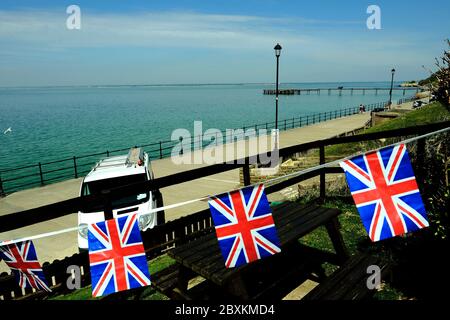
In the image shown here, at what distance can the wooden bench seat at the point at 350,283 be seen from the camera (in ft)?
10.4

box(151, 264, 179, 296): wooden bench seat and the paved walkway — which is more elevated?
box(151, 264, 179, 296): wooden bench seat

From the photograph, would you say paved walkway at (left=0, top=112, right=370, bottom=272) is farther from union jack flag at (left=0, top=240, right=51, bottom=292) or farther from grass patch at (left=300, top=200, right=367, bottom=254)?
union jack flag at (left=0, top=240, right=51, bottom=292)

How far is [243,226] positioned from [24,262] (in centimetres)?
186

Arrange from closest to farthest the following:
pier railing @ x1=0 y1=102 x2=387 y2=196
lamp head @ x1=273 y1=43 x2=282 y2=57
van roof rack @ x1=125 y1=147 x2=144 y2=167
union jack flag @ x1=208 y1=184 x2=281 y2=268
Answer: union jack flag @ x1=208 y1=184 x2=281 y2=268
van roof rack @ x1=125 y1=147 x2=144 y2=167
pier railing @ x1=0 y1=102 x2=387 y2=196
lamp head @ x1=273 y1=43 x2=282 y2=57

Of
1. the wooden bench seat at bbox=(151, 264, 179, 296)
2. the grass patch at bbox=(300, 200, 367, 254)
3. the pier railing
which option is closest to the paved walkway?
the pier railing

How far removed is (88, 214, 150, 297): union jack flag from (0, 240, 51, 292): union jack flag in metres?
0.43

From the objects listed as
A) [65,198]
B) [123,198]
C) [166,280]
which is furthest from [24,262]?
[65,198]

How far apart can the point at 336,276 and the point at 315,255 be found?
4.43ft

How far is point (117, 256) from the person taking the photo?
2.77 m

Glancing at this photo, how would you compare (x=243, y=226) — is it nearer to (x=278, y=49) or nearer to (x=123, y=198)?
(x=123, y=198)

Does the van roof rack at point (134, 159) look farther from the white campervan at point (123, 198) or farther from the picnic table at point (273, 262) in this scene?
the picnic table at point (273, 262)

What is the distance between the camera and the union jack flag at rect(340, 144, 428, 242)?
124 inches
